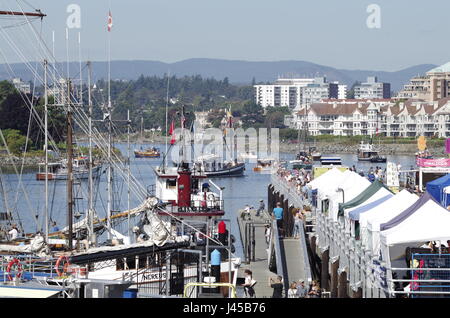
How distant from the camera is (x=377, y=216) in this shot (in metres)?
30.0

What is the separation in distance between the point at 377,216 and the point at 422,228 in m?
3.73

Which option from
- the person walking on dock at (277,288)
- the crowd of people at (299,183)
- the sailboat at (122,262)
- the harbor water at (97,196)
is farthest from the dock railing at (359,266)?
the harbor water at (97,196)

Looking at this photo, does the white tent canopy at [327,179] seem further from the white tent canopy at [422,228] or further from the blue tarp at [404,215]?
the white tent canopy at [422,228]

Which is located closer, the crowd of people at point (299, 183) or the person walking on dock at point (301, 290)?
the person walking on dock at point (301, 290)

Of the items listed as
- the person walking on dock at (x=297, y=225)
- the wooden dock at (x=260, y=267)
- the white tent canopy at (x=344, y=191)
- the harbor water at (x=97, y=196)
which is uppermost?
the white tent canopy at (x=344, y=191)

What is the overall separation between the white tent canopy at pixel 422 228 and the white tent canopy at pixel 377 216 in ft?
4.56

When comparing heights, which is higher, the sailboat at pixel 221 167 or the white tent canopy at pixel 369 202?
the white tent canopy at pixel 369 202

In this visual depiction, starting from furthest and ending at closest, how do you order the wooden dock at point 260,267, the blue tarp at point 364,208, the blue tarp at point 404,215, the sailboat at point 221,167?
the sailboat at point 221,167, the blue tarp at point 364,208, the wooden dock at point 260,267, the blue tarp at point 404,215

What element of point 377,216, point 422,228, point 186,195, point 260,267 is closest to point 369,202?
point 377,216

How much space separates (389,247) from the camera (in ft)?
90.3

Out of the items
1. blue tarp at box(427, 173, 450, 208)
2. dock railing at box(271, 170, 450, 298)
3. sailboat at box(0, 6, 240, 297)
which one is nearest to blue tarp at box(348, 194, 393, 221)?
dock railing at box(271, 170, 450, 298)

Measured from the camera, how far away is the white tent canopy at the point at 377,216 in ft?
92.7
